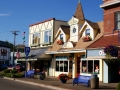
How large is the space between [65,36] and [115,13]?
26.6 ft

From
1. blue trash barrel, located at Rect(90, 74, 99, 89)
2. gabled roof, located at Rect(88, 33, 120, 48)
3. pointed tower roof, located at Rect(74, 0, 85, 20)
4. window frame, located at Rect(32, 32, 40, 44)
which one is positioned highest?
pointed tower roof, located at Rect(74, 0, 85, 20)

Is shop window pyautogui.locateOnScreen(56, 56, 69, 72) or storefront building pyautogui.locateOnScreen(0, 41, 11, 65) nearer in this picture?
shop window pyautogui.locateOnScreen(56, 56, 69, 72)

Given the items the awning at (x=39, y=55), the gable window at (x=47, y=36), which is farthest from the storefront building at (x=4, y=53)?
the gable window at (x=47, y=36)

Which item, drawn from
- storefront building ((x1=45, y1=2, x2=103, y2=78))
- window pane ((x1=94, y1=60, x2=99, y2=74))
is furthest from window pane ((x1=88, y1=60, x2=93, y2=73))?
window pane ((x1=94, y1=60, x2=99, y2=74))

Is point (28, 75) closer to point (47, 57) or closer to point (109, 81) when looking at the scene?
point (47, 57)

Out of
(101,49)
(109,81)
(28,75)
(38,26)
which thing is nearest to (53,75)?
(28,75)

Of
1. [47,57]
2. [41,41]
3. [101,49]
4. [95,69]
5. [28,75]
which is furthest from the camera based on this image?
[41,41]

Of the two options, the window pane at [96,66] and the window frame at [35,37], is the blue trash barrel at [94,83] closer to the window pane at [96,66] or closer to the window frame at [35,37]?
the window pane at [96,66]

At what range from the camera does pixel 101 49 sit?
17.5 meters

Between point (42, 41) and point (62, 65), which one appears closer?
point (62, 65)

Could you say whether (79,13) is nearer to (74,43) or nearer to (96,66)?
(74,43)

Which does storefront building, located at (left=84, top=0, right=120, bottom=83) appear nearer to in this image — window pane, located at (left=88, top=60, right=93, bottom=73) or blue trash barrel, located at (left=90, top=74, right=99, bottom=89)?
window pane, located at (left=88, top=60, right=93, bottom=73)

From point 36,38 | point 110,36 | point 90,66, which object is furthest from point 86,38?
point 36,38

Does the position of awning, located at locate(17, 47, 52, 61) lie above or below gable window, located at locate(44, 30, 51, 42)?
below
